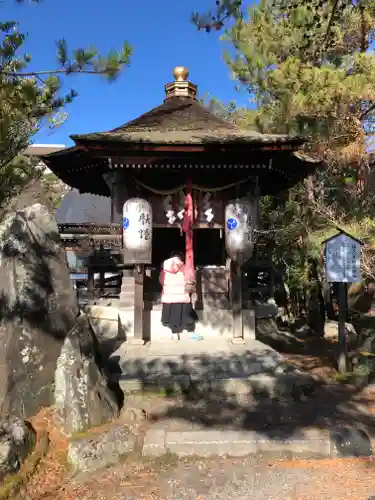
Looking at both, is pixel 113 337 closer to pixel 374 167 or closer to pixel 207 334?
pixel 207 334

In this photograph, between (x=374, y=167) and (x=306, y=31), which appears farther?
(x=374, y=167)

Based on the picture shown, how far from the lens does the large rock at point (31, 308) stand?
5.25 meters

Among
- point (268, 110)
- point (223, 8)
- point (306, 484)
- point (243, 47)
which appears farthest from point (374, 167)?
point (306, 484)

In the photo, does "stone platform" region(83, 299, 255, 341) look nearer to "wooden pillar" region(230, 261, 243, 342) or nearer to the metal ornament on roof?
"wooden pillar" region(230, 261, 243, 342)

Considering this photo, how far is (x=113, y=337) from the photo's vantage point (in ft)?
26.9

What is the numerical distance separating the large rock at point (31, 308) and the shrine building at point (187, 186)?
1.66m

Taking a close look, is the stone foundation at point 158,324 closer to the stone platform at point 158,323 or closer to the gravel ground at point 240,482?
the stone platform at point 158,323

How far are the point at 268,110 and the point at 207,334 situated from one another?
18.7ft

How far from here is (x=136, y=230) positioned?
25.0ft

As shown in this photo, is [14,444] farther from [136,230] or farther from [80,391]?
[136,230]

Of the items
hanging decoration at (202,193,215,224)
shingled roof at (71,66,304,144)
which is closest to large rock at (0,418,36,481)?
shingled roof at (71,66,304,144)

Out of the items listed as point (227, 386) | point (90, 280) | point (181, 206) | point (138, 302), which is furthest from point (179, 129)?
point (90, 280)

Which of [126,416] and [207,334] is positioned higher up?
[207,334]

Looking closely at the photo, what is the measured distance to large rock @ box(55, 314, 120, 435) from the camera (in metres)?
4.91
